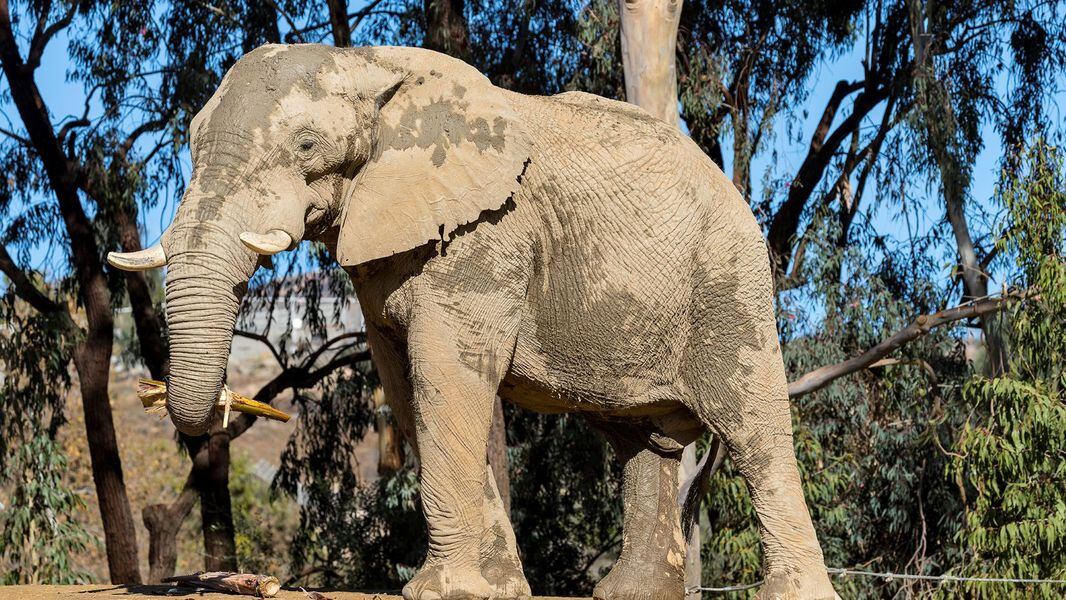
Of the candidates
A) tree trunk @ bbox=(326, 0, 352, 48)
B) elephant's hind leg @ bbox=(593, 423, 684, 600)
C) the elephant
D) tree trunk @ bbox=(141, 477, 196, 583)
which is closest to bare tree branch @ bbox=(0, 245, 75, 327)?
tree trunk @ bbox=(141, 477, 196, 583)

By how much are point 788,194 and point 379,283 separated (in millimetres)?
8710

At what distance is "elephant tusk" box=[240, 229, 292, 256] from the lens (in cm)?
416

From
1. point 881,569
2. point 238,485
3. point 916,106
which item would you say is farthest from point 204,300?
point 238,485

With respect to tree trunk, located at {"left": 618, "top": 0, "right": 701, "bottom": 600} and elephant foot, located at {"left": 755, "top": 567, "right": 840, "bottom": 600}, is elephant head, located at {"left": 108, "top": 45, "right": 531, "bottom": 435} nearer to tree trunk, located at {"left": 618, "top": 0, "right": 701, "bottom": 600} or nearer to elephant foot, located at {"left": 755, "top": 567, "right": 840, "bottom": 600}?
elephant foot, located at {"left": 755, "top": 567, "right": 840, "bottom": 600}

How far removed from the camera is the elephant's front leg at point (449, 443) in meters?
4.58

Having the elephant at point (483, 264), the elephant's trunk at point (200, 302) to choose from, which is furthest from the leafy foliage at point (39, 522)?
the elephant's trunk at point (200, 302)

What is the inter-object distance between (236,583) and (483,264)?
174 cm

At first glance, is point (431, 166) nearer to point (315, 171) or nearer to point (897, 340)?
point (315, 171)

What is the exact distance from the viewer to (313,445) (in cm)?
1279

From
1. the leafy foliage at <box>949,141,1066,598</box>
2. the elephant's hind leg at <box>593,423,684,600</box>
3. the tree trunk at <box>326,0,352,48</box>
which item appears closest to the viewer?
the elephant's hind leg at <box>593,423,684,600</box>

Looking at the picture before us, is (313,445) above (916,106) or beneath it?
beneath

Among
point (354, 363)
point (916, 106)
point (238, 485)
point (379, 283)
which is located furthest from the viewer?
point (238, 485)

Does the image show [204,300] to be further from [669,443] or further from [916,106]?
[916,106]

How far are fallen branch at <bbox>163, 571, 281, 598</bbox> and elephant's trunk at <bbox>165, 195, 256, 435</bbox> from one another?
4.05ft
